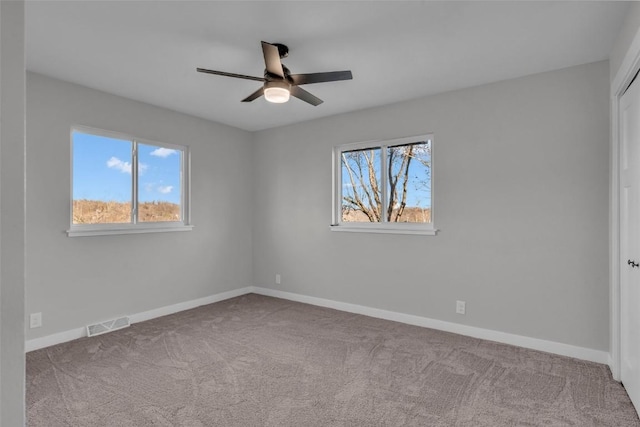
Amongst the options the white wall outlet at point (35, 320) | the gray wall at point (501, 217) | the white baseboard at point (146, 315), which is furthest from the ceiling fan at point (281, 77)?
the white baseboard at point (146, 315)

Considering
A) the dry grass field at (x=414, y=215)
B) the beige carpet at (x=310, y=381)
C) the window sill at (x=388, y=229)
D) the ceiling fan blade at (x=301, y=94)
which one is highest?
the ceiling fan blade at (x=301, y=94)

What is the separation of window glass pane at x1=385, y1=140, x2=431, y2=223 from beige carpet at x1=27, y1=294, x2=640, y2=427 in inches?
49.9

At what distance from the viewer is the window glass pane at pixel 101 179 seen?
3461mm

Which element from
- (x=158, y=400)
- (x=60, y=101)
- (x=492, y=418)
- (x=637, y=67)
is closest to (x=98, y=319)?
(x=158, y=400)

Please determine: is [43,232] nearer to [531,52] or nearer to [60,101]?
[60,101]

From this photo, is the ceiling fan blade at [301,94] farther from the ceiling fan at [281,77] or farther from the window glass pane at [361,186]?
the window glass pane at [361,186]

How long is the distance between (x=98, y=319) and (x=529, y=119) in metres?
4.56

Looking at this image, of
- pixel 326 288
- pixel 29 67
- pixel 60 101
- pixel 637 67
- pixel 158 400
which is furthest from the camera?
pixel 326 288

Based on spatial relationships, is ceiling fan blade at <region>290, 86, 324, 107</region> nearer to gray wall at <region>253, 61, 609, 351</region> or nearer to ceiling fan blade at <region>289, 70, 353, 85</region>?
ceiling fan blade at <region>289, 70, 353, 85</region>

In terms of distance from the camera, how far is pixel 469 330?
3445mm

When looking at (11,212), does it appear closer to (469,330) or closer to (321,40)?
(321,40)

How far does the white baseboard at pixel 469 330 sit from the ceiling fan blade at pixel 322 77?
2.62 meters

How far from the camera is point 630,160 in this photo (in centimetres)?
230

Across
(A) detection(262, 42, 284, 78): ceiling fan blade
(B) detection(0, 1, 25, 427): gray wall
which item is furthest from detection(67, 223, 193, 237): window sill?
(B) detection(0, 1, 25, 427): gray wall
